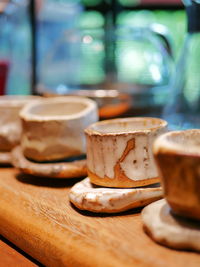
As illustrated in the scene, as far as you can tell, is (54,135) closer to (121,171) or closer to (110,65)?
(121,171)

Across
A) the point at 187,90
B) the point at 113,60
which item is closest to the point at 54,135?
the point at 187,90

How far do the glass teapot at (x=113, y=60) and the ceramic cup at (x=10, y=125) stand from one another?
0.25 meters

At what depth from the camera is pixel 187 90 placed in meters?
0.90

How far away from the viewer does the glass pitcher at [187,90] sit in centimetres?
89

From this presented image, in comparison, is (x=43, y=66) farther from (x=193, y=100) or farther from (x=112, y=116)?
(x=193, y=100)

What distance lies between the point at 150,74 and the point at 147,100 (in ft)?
0.38

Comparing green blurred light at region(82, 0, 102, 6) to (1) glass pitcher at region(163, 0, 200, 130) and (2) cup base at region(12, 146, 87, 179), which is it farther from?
(2) cup base at region(12, 146, 87, 179)

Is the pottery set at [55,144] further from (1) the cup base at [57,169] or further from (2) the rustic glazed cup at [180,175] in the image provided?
(2) the rustic glazed cup at [180,175]

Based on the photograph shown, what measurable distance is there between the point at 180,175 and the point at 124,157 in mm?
153

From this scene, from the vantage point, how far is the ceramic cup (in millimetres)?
921

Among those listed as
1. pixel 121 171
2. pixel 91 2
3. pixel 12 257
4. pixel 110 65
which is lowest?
pixel 12 257

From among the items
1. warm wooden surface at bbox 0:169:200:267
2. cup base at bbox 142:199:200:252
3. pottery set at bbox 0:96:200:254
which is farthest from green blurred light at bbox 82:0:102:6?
cup base at bbox 142:199:200:252

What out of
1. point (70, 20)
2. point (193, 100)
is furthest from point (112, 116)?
point (70, 20)

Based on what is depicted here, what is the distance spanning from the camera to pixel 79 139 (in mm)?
782
